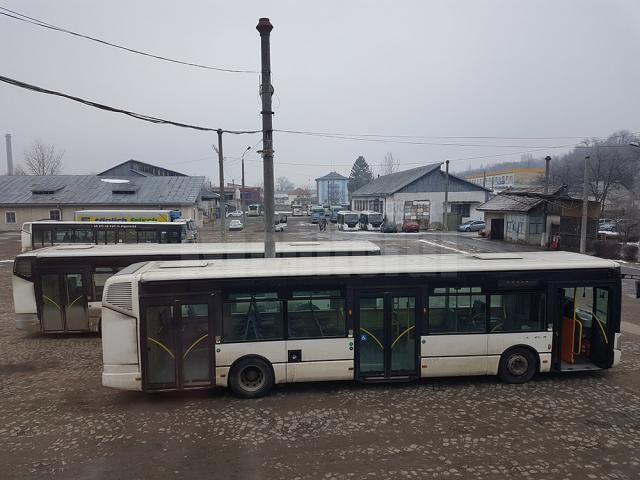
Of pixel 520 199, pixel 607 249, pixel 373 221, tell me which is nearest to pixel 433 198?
pixel 373 221

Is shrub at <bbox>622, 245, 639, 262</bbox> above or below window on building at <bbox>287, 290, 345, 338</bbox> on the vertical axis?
below

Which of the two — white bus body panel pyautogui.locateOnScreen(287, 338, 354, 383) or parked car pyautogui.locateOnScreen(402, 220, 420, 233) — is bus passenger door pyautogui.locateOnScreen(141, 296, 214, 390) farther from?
parked car pyautogui.locateOnScreen(402, 220, 420, 233)

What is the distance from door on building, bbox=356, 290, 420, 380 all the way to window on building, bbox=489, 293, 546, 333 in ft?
5.02

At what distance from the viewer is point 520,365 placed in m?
8.43

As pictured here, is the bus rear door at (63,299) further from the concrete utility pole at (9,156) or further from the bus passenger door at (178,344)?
the concrete utility pole at (9,156)

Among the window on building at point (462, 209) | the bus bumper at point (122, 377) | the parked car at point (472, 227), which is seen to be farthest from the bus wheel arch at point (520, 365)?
the window on building at point (462, 209)

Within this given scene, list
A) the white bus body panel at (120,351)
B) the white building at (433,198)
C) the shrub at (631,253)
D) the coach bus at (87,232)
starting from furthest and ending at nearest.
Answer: the white building at (433,198) → the shrub at (631,253) → the coach bus at (87,232) → the white bus body panel at (120,351)

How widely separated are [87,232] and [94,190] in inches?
1320

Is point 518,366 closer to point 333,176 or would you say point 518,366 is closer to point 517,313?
point 517,313

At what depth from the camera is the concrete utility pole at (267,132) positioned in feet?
35.8

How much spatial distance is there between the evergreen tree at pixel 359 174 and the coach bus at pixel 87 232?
3891 inches

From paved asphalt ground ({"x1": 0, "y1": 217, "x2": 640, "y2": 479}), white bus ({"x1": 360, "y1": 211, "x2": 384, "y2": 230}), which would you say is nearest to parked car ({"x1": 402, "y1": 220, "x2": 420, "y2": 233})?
white bus ({"x1": 360, "y1": 211, "x2": 384, "y2": 230})

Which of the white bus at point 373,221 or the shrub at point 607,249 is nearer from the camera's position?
the shrub at point 607,249

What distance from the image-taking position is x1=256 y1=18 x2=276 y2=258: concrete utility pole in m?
10.9
